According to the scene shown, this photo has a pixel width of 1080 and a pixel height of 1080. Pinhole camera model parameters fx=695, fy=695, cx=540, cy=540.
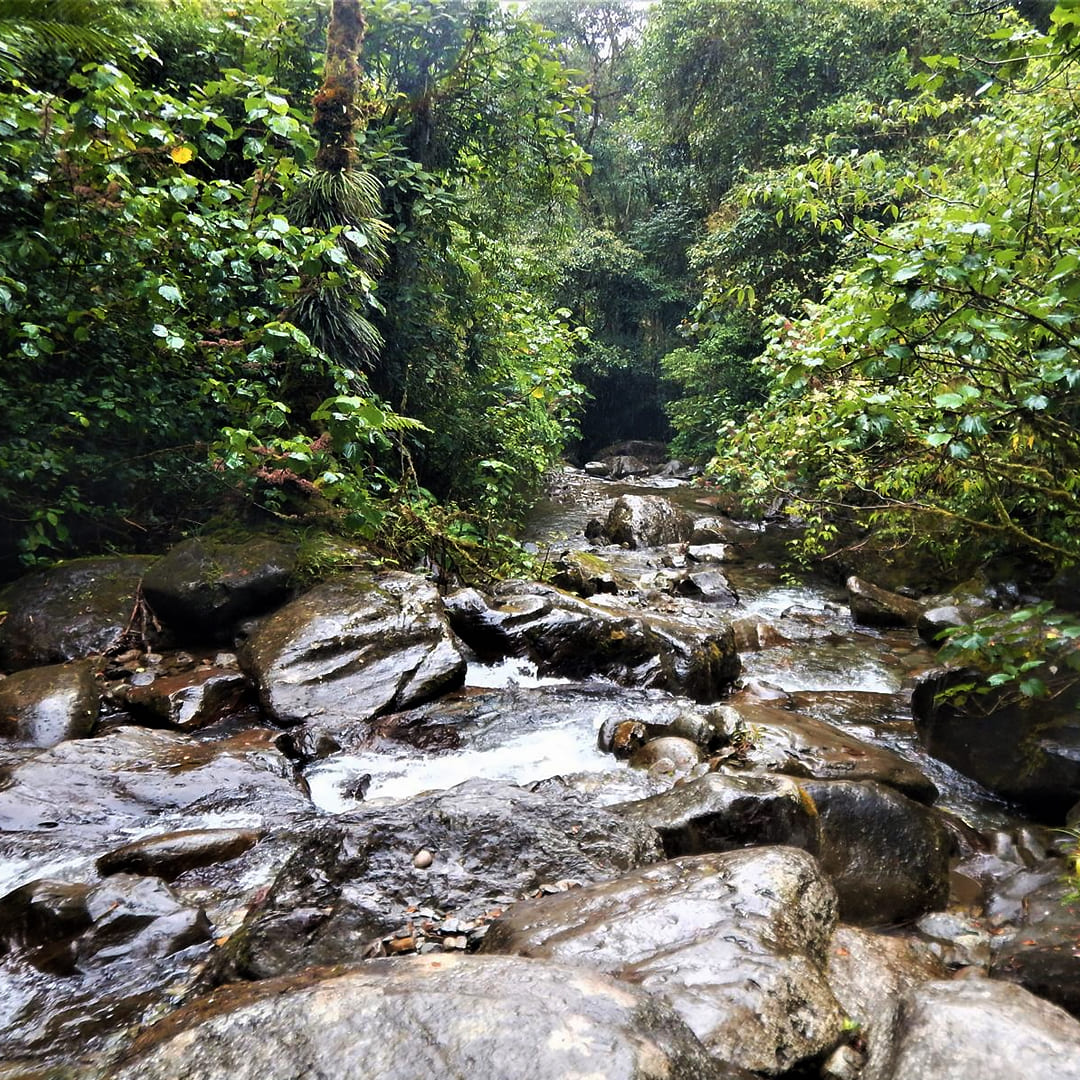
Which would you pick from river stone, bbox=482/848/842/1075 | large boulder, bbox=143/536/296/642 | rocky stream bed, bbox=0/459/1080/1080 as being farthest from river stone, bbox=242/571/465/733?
river stone, bbox=482/848/842/1075

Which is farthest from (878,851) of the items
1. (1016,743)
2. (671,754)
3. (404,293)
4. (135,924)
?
(404,293)

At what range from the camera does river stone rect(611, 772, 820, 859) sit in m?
3.44

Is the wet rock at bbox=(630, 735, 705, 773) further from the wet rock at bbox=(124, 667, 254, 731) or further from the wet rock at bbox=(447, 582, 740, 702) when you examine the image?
the wet rock at bbox=(124, 667, 254, 731)

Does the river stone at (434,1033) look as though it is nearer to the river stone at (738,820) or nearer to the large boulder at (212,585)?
the river stone at (738,820)

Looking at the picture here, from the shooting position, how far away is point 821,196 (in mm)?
4258

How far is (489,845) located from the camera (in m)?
3.39

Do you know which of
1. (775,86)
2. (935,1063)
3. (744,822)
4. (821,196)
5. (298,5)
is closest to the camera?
(935,1063)

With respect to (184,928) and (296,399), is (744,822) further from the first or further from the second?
(296,399)

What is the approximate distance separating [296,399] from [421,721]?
13.5 feet

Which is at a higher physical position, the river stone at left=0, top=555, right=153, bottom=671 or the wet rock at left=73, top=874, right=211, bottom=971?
the river stone at left=0, top=555, right=153, bottom=671

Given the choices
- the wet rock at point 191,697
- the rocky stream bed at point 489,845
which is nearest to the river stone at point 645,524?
the rocky stream bed at point 489,845

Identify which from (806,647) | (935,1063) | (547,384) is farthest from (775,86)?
(935,1063)

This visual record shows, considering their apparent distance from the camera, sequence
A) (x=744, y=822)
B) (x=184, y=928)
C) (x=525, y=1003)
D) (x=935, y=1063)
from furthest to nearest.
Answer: (x=744, y=822), (x=184, y=928), (x=935, y=1063), (x=525, y=1003)

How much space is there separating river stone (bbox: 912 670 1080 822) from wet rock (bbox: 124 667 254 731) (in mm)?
4736
